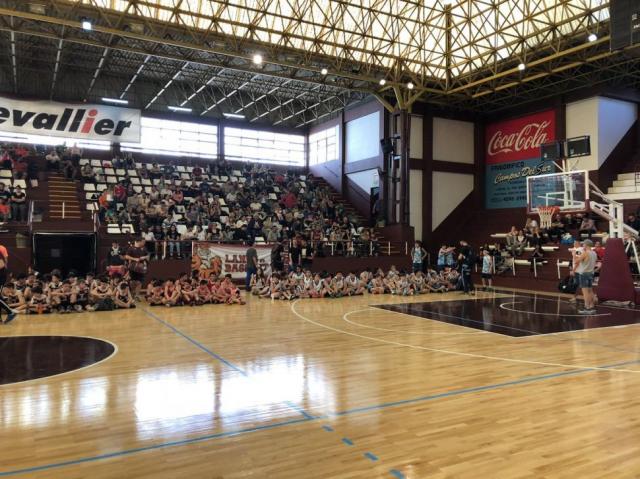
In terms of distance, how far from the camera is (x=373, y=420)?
14.9 ft

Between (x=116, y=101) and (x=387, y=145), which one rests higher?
(x=116, y=101)

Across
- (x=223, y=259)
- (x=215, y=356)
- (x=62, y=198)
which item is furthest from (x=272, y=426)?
(x=62, y=198)

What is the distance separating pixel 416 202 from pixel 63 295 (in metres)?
16.4

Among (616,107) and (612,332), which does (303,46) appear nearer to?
(616,107)

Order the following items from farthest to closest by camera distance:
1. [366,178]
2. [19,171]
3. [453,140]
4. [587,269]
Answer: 1. [366,178]
2. [453,140]
3. [19,171]
4. [587,269]

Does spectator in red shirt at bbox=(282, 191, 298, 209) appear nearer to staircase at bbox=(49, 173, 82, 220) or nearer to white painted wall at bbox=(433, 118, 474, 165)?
white painted wall at bbox=(433, 118, 474, 165)

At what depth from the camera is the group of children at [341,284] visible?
14984 mm

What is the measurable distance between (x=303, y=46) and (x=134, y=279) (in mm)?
10730

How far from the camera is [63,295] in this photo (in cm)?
1178

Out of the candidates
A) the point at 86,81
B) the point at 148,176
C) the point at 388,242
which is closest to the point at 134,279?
the point at 148,176

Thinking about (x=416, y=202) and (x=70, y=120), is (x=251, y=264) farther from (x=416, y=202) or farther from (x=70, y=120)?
(x=70, y=120)

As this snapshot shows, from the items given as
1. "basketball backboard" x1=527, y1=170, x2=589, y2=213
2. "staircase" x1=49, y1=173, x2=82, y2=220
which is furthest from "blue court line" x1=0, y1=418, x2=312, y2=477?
"staircase" x1=49, y1=173, x2=82, y2=220

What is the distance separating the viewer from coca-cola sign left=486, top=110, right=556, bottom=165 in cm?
2277

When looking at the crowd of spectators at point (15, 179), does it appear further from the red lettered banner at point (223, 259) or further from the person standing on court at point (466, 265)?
the person standing on court at point (466, 265)
